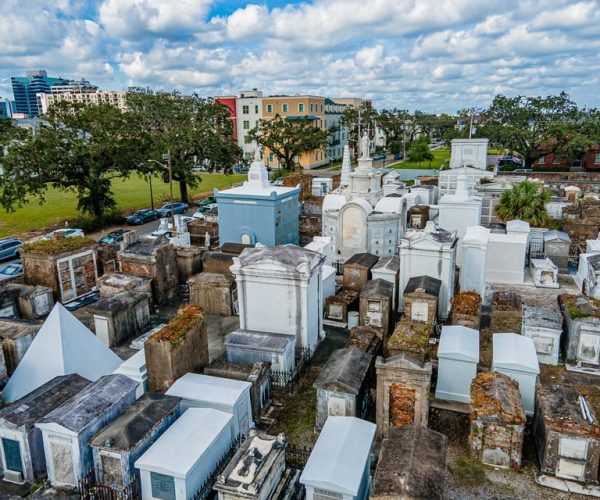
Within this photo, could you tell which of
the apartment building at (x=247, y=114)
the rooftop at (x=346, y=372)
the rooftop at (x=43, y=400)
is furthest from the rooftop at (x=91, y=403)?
the apartment building at (x=247, y=114)

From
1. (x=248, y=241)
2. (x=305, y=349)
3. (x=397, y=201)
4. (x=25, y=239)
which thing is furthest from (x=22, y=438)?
(x=25, y=239)

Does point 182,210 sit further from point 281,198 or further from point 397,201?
point 397,201

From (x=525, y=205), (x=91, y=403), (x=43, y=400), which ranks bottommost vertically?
(x=43, y=400)

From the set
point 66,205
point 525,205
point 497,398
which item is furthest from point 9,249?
point 525,205

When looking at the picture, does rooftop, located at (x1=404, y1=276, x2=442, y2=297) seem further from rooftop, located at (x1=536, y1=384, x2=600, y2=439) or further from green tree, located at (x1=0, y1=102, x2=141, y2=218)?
green tree, located at (x1=0, y1=102, x2=141, y2=218)

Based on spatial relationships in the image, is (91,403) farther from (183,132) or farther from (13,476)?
(183,132)

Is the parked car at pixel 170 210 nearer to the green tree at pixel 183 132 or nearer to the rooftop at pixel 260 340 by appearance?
the green tree at pixel 183 132
